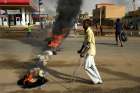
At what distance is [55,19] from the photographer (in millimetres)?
10445

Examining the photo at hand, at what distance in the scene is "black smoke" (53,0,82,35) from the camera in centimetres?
866

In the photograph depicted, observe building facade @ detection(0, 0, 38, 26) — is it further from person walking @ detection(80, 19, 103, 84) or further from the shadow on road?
person walking @ detection(80, 19, 103, 84)

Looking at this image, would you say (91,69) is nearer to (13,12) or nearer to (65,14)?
(65,14)

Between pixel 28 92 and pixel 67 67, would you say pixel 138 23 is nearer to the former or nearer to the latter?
pixel 67 67

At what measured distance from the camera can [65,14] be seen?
9.80m

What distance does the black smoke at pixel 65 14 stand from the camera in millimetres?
8664

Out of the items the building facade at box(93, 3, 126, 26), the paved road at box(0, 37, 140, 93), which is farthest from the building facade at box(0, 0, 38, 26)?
the paved road at box(0, 37, 140, 93)

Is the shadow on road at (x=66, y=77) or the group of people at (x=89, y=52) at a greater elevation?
the group of people at (x=89, y=52)

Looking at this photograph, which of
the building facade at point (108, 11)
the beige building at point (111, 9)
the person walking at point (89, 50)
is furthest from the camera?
the building facade at point (108, 11)

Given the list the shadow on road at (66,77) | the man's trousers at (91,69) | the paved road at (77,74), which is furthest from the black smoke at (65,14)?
the shadow on road at (66,77)

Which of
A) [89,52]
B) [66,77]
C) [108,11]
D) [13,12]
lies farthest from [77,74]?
[13,12]

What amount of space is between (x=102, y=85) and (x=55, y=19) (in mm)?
3012

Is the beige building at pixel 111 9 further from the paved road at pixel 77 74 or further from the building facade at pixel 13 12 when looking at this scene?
the building facade at pixel 13 12

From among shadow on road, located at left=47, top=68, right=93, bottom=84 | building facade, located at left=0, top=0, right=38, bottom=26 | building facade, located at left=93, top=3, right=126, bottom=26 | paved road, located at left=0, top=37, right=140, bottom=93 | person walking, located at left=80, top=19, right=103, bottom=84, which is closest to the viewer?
paved road, located at left=0, top=37, right=140, bottom=93
